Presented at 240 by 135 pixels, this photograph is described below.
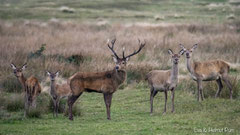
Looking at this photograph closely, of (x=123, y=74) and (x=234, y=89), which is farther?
(x=234, y=89)

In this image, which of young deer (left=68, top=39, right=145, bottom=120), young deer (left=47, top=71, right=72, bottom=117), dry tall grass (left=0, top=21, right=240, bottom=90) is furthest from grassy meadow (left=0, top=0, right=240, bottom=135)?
young deer (left=68, top=39, right=145, bottom=120)

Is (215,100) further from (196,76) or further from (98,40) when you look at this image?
(98,40)

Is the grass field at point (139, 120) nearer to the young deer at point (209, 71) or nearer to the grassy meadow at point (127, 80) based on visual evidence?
the grassy meadow at point (127, 80)

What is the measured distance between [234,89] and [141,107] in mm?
3268

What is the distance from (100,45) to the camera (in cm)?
2691

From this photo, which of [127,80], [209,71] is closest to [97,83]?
[209,71]

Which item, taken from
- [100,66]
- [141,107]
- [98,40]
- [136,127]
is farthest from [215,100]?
[98,40]

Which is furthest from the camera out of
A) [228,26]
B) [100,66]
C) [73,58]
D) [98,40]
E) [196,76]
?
[228,26]

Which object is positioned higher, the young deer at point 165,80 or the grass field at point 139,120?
the young deer at point 165,80

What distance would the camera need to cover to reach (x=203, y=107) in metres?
13.3

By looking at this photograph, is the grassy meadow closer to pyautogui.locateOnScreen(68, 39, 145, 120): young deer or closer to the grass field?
the grass field

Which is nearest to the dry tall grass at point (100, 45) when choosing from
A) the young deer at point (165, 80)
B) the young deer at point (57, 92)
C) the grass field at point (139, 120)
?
the young deer at point (57, 92)

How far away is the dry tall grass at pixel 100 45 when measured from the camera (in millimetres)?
20469

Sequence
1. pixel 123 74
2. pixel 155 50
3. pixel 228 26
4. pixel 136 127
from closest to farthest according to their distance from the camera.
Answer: pixel 136 127 → pixel 123 74 → pixel 155 50 → pixel 228 26
